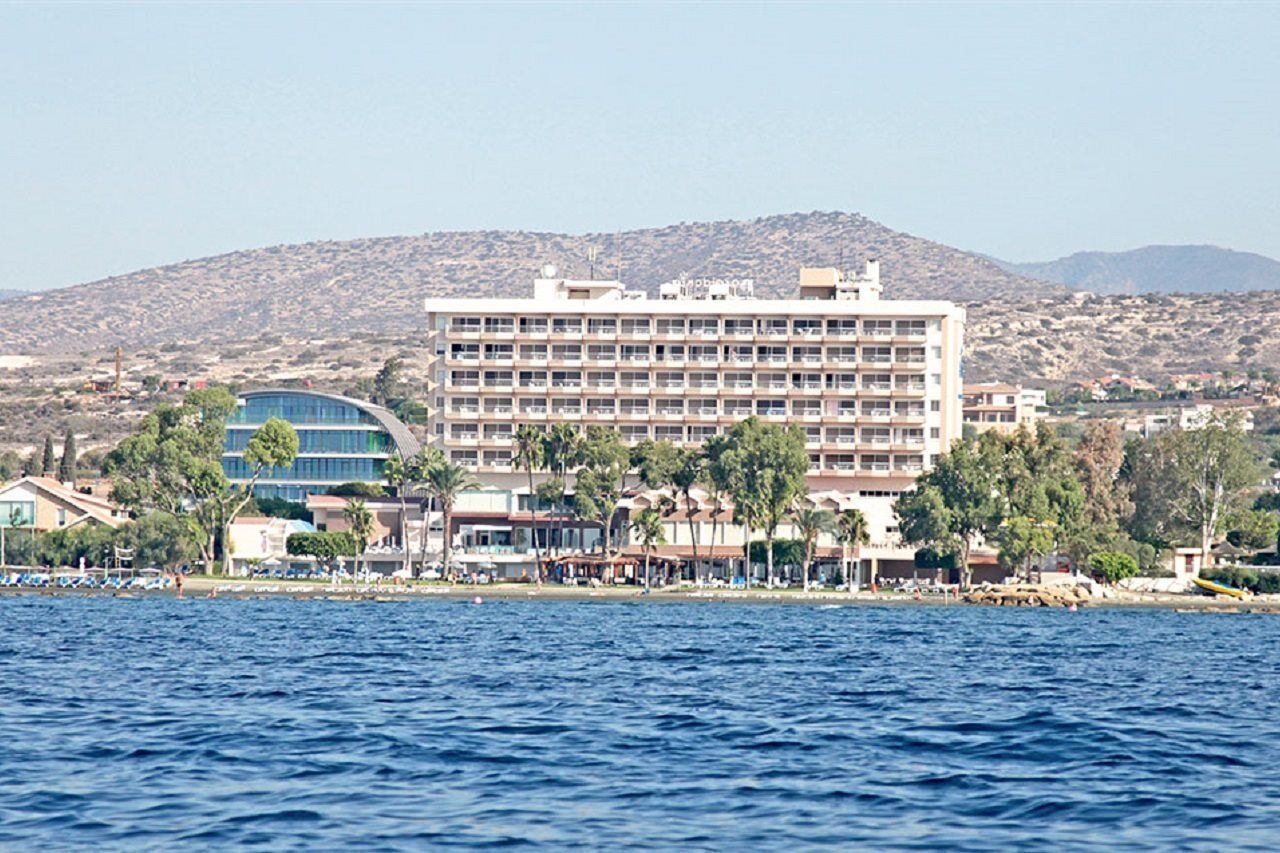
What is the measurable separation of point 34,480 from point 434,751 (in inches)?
5038

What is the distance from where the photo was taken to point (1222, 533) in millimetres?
162750

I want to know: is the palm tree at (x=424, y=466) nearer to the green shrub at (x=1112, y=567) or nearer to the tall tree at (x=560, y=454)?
the tall tree at (x=560, y=454)

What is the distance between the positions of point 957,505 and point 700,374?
130 feet

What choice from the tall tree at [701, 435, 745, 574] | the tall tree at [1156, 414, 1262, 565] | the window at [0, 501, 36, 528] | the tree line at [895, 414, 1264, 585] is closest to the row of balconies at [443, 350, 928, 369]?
the tree line at [895, 414, 1264, 585]

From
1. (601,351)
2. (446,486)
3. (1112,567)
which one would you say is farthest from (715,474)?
(601,351)

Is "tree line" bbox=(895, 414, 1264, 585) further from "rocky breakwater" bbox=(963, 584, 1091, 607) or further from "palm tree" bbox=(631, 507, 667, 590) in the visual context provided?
A: "palm tree" bbox=(631, 507, 667, 590)

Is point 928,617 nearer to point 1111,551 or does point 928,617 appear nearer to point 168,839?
point 1111,551

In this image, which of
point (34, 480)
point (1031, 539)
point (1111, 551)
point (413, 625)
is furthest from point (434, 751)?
point (34, 480)

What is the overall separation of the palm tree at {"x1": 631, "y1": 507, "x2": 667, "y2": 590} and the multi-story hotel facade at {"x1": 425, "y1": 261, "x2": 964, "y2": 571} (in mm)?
23285

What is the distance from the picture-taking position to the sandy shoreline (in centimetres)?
13788

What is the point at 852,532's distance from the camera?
5930 inches

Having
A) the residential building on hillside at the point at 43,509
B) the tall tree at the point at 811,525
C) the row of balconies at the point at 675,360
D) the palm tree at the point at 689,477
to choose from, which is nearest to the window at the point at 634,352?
the row of balconies at the point at 675,360

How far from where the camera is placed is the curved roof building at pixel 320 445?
19112 cm

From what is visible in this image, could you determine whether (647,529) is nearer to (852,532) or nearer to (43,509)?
(852,532)
